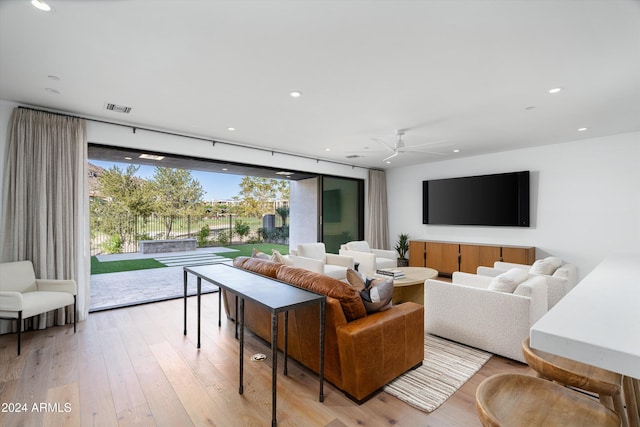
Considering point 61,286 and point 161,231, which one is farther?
point 161,231

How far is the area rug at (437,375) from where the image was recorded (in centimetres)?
213

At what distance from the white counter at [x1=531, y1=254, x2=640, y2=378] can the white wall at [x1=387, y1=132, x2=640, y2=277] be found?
173 inches

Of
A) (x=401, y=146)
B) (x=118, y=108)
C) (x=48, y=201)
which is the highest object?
(x=118, y=108)

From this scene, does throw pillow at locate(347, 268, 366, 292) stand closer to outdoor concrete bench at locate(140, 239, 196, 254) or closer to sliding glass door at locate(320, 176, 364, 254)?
sliding glass door at locate(320, 176, 364, 254)

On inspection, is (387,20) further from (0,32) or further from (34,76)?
(34,76)

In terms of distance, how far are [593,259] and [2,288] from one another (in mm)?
7737

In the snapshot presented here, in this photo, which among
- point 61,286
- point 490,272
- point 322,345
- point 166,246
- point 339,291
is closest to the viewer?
point 322,345

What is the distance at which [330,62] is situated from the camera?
2.38 metres

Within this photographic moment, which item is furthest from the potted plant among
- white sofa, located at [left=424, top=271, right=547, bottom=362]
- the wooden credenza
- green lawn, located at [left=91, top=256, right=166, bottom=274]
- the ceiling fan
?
Answer: green lawn, located at [left=91, top=256, right=166, bottom=274]

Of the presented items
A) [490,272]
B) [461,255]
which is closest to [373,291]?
[490,272]

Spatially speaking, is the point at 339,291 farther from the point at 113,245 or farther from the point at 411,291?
the point at 113,245

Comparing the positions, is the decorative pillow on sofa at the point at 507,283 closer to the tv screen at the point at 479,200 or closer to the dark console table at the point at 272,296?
the dark console table at the point at 272,296

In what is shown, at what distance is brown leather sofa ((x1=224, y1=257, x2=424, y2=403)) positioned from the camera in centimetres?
204

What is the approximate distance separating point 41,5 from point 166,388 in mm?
2583
